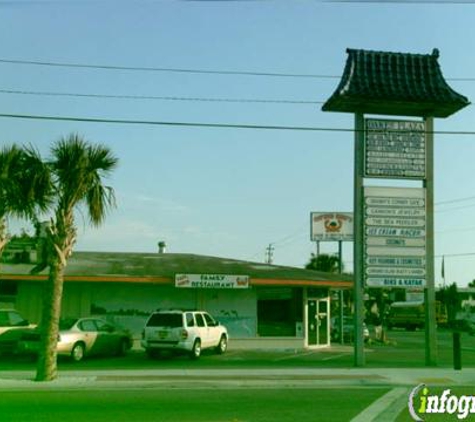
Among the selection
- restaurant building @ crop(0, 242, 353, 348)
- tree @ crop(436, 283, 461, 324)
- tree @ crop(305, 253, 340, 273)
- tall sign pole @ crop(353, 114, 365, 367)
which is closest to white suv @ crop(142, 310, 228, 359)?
restaurant building @ crop(0, 242, 353, 348)

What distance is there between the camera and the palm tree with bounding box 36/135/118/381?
19.5 metres

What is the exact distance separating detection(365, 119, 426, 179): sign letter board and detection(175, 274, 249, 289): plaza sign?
30.8 feet

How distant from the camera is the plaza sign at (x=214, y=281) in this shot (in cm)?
3175

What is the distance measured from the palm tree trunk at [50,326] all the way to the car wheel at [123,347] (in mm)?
9252

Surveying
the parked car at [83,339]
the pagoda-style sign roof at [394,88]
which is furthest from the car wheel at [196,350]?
the pagoda-style sign roof at [394,88]

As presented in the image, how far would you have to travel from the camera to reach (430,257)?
24.8 meters

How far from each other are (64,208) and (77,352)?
7.80 m

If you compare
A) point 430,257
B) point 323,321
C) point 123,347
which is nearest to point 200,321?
point 123,347

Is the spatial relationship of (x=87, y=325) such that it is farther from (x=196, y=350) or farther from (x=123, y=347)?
(x=196, y=350)

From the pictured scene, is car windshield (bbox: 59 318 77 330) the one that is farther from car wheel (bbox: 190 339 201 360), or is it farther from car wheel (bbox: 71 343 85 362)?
car wheel (bbox: 190 339 201 360)

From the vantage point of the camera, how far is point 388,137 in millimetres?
24797

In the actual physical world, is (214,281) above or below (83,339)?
above

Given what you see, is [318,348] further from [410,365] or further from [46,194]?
[46,194]
